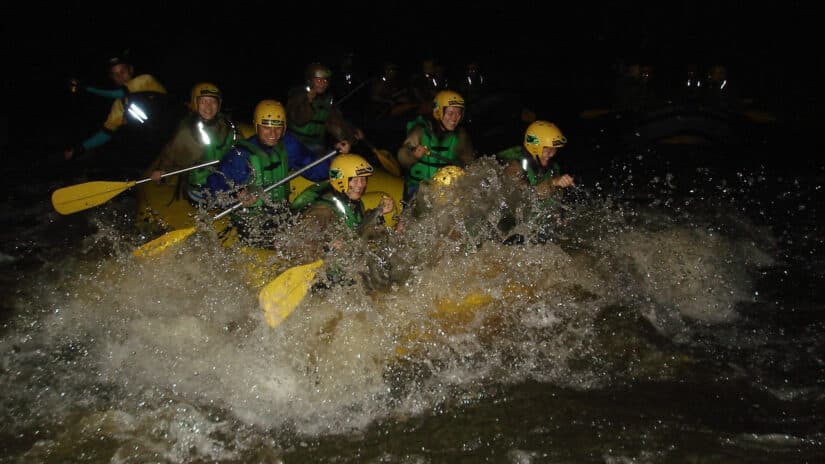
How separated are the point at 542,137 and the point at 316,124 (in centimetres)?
294

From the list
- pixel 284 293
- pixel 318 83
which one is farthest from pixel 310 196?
pixel 318 83

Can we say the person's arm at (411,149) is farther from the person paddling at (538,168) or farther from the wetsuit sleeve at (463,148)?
the person paddling at (538,168)

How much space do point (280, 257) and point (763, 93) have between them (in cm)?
1298

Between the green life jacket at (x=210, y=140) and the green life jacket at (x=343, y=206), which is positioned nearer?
the green life jacket at (x=343, y=206)

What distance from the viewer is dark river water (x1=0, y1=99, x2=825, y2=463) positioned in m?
3.40

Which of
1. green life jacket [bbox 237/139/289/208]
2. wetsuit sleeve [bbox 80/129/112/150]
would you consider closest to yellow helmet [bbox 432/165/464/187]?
green life jacket [bbox 237/139/289/208]

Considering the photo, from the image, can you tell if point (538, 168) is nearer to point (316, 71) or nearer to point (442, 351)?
point (442, 351)

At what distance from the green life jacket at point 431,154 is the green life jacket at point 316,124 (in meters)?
1.65

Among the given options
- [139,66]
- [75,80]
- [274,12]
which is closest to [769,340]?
[75,80]

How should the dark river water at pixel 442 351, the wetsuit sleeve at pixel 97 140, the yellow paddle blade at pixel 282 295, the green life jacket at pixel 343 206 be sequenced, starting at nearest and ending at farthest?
the dark river water at pixel 442 351, the yellow paddle blade at pixel 282 295, the green life jacket at pixel 343 206, the wetsuit sleeve at pixel 97 140

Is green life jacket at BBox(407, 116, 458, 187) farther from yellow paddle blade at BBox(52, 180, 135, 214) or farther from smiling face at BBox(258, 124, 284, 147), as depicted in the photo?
yellow paddle blade at BBox(52, 180, 135, 214)

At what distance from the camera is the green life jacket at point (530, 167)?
499 cm

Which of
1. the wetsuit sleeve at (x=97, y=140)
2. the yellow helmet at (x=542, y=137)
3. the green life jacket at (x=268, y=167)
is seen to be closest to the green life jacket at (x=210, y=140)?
the green life jacket at (x=268, y=167)

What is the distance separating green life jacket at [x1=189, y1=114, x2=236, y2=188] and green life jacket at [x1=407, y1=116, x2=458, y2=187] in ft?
5.92
